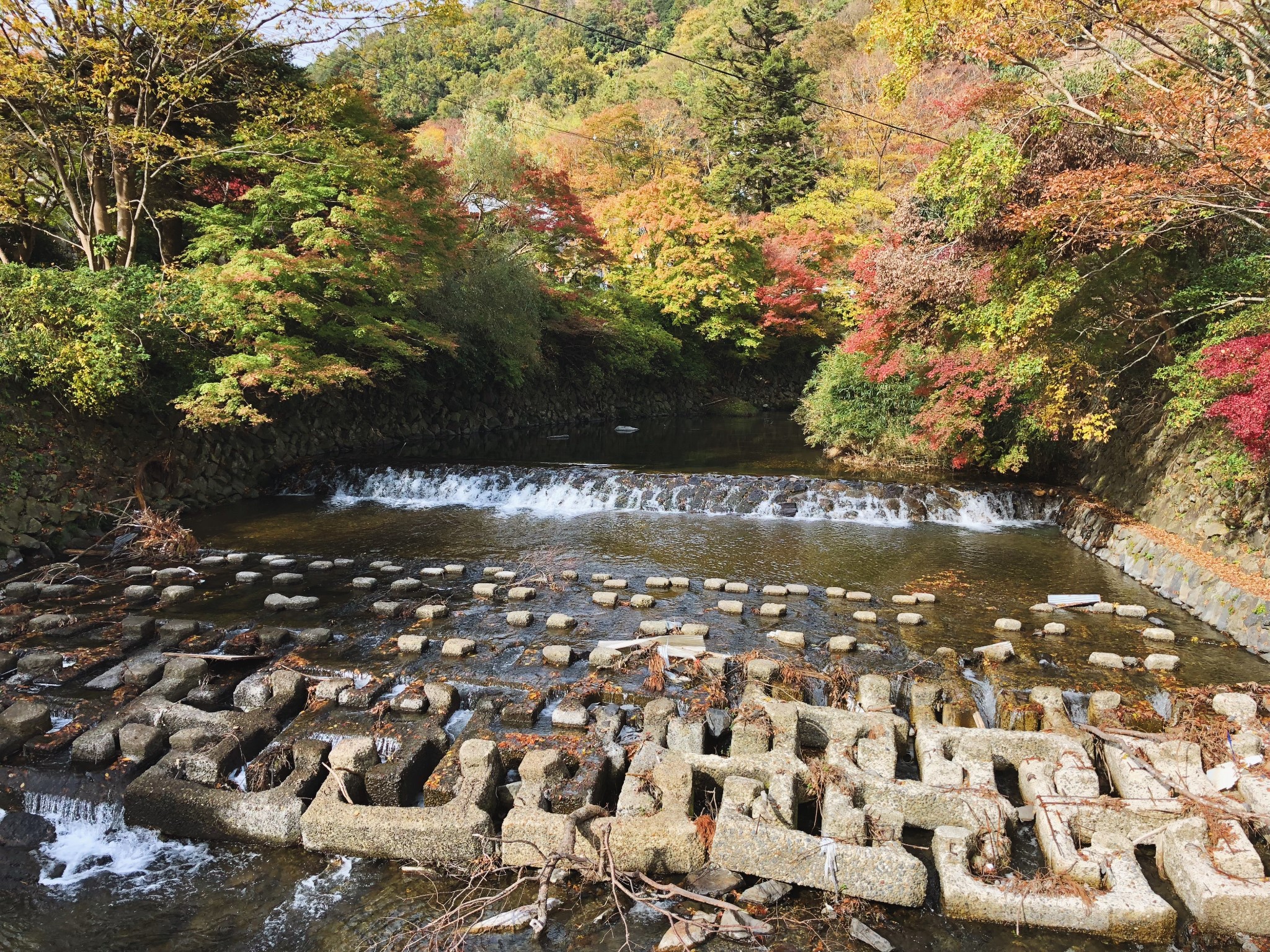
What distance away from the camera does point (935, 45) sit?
10.1 metres

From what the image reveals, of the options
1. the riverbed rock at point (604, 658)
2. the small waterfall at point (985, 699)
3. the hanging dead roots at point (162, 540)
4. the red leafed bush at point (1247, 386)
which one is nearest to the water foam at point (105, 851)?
the riverbed rock at point (604, 658)

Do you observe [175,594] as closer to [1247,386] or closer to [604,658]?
[604,658]

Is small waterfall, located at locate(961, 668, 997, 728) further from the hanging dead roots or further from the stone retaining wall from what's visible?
the hanging dead roots

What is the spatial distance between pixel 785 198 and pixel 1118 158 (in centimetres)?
2121

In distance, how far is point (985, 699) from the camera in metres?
6.26

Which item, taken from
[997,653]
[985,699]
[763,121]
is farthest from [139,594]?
[763,121]

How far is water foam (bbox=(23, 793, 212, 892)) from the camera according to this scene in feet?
14.3

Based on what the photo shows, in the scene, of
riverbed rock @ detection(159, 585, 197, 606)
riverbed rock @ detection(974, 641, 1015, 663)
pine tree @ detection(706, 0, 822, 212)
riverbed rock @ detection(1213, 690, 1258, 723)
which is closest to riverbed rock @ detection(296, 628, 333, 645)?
riverbed rock @ detection(159, 585, 197, 606)

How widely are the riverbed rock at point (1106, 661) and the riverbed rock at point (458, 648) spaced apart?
5.96 metres

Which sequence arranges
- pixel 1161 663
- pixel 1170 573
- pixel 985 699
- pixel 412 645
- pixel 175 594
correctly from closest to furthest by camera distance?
pixel 985 699 → pixel 1161 663 → pixel 412 645 → pixel 175 594 → pixel 1170 573

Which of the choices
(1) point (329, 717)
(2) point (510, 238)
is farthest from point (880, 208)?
(1) point (329, 717)

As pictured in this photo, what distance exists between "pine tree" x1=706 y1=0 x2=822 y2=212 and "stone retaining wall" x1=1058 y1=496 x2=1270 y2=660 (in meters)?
22.2

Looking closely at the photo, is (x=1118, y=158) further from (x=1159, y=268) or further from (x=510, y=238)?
(x=510, y=238)

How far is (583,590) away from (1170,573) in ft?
24.4
